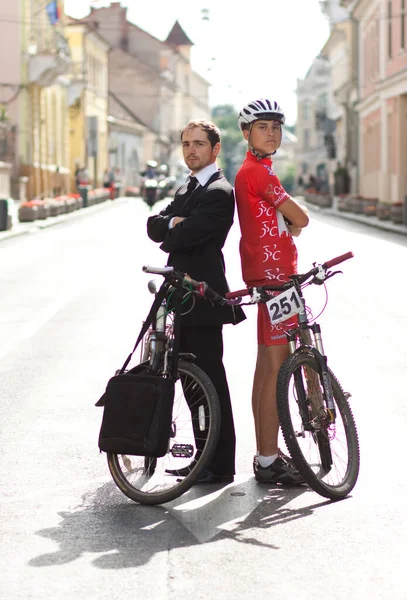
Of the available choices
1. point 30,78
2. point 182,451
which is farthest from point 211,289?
point 30,78

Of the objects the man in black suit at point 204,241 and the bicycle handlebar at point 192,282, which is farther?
the man in black suit at point 204,241

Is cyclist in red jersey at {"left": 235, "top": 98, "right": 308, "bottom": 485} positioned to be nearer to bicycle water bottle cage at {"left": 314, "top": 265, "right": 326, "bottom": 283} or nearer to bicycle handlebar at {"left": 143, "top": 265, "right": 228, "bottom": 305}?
bicycle water bottle cage at {"left": 314, "top": 265, "right": 326, "bottom": 283}

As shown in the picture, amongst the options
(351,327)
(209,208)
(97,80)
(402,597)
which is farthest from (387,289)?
(97,80)

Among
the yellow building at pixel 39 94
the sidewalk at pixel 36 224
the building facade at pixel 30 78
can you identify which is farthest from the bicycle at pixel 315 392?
the yellow building at pixel 39 94

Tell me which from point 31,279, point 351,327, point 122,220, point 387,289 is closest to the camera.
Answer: point 351,327

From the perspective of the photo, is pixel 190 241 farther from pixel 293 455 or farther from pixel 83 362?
pixel 83 362

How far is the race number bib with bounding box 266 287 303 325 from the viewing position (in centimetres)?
585

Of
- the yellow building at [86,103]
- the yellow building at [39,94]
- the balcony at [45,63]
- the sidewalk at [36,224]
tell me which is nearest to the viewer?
the sidewalk at [36,224]

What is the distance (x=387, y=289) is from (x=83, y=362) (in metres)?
7.00

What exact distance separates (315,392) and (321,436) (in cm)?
20

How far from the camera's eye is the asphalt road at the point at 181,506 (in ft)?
15.1

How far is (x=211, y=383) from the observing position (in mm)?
5852

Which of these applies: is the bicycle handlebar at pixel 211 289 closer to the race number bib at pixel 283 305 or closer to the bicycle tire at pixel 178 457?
the race number bib at pixel 283 305

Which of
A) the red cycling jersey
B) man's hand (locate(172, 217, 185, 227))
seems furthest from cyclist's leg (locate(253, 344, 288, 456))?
man's hand (locate(172, 217, 185, 227))
